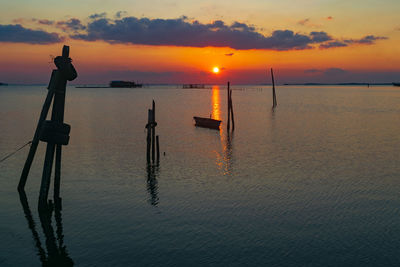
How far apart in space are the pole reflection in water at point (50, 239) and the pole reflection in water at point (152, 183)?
4.35 m

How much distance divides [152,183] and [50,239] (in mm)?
8084

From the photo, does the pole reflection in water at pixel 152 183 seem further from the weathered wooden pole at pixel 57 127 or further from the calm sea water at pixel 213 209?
the weathered wooden pole at pixel 57 127

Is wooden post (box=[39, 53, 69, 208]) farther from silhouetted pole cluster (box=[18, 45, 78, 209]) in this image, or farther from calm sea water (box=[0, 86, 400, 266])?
calm sea water (box=[0, 86, 400, 266])

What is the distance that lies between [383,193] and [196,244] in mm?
11314

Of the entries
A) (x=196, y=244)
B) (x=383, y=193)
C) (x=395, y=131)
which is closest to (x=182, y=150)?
(x=383, y=193)

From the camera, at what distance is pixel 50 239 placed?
13.4 m

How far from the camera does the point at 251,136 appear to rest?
1654 inches

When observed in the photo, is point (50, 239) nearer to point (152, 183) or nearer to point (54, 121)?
point (54, 121)

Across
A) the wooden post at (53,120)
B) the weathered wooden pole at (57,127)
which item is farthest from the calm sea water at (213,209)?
the weathered wooden pole at (57,127)

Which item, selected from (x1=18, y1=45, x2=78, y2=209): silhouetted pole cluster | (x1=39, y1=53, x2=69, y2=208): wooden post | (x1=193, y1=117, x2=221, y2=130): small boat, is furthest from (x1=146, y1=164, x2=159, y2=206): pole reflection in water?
(x1=193, y1=117, x2=221, y2=130): small boat

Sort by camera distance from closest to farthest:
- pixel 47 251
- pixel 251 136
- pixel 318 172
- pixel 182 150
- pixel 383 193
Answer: pixel 47 251
pixel 383 193
pixel 318 172
pixel 182 150
pixel 251 136

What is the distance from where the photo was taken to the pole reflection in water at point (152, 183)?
707 inches

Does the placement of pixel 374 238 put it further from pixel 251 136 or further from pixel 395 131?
pixel 395 131

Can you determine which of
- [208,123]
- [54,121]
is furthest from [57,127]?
[208,123]
